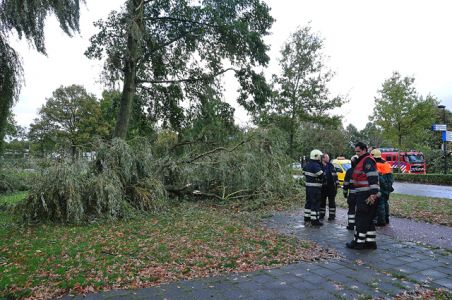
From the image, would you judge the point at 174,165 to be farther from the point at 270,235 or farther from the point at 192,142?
the point at 270,235

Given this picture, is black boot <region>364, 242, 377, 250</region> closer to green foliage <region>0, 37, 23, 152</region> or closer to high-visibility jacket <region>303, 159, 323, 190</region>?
high-visibility jacket <region>303, 159, 323, 190</region>

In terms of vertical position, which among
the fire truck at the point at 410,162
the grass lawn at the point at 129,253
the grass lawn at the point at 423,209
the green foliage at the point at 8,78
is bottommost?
the grass lawn at the point at 129,253

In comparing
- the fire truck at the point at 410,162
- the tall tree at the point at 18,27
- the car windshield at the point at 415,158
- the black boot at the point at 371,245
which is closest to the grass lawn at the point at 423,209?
the black boot at the point at 371,245

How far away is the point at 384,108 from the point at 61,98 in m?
31.8

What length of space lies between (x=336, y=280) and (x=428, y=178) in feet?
68.4

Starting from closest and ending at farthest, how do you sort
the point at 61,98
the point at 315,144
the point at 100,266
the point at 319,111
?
the point at 100,266
the point at 319,111
the point at 315,144
the point at 61,98

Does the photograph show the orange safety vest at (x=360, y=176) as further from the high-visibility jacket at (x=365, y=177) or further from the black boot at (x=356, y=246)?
the black boot at (x=356, y=246)

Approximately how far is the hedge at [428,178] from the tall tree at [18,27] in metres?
→ 21.3

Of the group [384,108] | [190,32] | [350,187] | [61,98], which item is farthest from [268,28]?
[61,98]

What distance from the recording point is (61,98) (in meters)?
36.7

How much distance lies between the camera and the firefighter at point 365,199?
570cm

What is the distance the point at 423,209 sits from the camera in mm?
9742

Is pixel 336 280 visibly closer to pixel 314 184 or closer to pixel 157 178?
pixel 314 184

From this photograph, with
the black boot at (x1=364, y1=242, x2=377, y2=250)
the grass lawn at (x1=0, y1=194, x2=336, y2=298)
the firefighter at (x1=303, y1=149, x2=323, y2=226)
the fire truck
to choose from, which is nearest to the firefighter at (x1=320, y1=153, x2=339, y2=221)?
the firefighter at (x1=303, y1=149, x2=323, y2=226)
